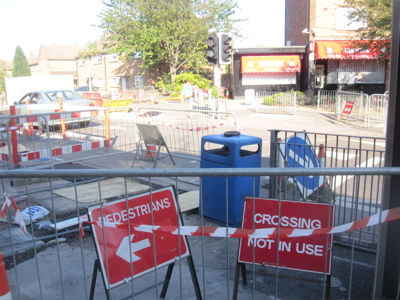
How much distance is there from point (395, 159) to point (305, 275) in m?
1.55

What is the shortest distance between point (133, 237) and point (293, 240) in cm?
138

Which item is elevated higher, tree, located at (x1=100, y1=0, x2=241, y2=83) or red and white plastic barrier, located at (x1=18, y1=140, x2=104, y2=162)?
tree, located at (x1=100, y1=0, x2=241, y2=83)

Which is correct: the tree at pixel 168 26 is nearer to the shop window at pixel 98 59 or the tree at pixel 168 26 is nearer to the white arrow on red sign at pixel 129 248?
the shop window at pixel 98 59

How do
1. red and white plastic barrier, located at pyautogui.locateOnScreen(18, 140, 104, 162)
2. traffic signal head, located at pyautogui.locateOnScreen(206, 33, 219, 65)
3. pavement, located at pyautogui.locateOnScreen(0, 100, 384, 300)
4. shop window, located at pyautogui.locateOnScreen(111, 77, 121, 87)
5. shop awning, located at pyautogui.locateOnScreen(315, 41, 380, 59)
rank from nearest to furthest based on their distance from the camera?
1. pavement, located at pyautogui.locateOnScreen(0, 100, 384, 300)
2. red and white plastic barrier, located at pyautogui.locateOnScreen(18, 140, 104, 162)
3. traffic signal head, located at pyautogui.locateOnScreen(206, 33, 219, 65)
4. shop awning, located at pyautogui.locateOnScreen(315, 41, 380, 59)
5. shop window, located at pyautogui.locateOnScreen(111, 77, 121, 87)

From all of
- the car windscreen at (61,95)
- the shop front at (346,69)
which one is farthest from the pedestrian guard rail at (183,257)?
the shop front at (346,69)

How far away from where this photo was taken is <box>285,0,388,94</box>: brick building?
Answer: 87.7ft

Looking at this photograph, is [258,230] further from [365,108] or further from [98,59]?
[98,59]

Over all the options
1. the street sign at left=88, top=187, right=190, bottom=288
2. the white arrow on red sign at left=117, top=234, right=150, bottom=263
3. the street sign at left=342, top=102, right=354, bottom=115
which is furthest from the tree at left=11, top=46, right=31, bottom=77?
the white arrow on red sign at left=117, top=234, right=150, bottom=263

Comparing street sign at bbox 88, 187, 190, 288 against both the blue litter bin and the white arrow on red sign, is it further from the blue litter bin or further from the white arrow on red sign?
the blue litter bin

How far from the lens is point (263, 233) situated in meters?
2.98

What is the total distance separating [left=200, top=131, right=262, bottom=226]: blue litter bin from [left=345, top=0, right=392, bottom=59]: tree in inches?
731

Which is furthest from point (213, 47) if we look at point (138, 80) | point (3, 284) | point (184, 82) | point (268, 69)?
point (138, 80)

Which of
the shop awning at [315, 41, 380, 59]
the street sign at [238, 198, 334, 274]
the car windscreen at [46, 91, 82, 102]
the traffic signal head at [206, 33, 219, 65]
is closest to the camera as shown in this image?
the street sign at [238, 198, 334, 274]

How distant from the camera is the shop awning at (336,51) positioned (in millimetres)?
26312
